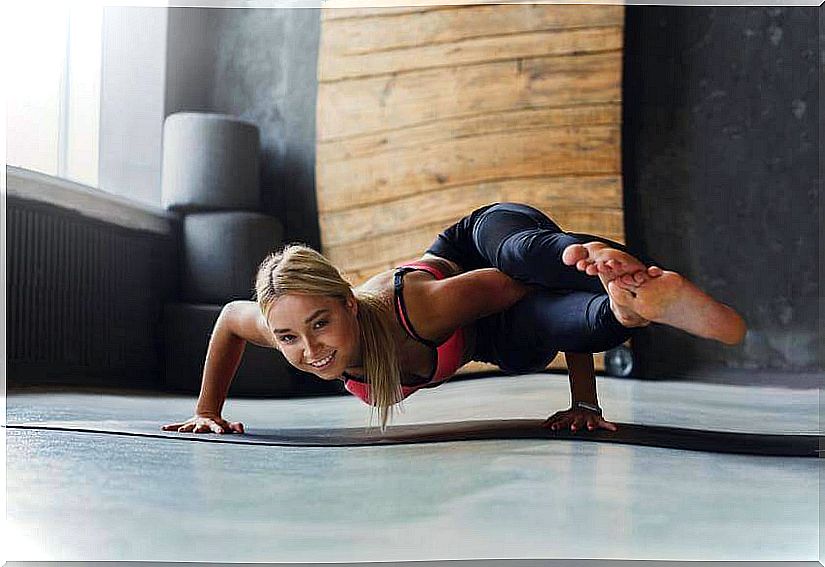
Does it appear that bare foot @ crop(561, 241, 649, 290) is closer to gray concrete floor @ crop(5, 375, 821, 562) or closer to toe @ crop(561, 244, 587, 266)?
toe @ crop(561, 244, 587, 266)

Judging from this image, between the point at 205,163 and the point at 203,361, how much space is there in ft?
1.33

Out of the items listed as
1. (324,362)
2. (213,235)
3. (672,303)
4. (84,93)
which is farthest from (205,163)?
(672,303)

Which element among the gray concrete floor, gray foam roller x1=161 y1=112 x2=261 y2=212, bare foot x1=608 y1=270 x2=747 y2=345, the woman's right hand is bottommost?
the gray concrete floor

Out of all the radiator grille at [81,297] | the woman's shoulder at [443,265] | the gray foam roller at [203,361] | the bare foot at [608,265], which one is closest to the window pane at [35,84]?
the radiator grille at [81,297]

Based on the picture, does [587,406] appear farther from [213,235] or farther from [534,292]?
[213,235]

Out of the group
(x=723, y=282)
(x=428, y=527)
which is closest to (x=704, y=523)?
(x=428, y=527)

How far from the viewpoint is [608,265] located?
160 cm

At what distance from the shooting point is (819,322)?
193cm

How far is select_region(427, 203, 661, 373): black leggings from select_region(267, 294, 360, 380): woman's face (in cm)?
26

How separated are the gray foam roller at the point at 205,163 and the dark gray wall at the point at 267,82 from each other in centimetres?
3

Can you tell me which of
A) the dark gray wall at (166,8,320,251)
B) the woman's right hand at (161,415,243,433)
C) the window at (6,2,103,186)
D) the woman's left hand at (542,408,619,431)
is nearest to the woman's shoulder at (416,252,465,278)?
the dark gray wall at (166,8,320,251)

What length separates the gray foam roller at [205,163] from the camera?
196 cm

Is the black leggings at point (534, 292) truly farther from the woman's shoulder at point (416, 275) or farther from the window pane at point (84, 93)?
the window pane at point (84, 93)

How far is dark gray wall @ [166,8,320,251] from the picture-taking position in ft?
6.49
